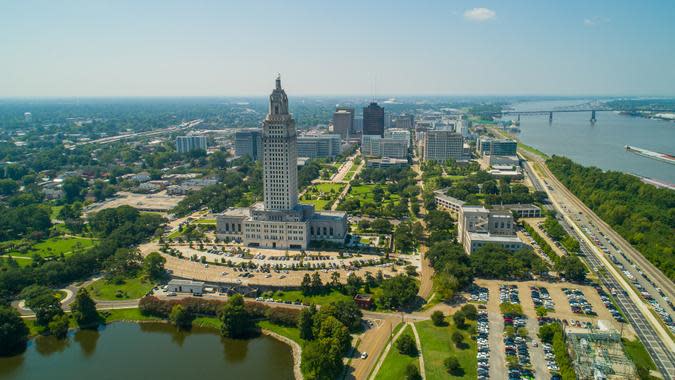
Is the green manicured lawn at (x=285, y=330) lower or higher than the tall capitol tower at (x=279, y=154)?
lower

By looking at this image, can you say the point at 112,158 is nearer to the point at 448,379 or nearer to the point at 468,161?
the point at 468,161

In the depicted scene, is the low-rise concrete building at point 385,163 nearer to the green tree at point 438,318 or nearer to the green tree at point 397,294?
the green tree at point 397,294

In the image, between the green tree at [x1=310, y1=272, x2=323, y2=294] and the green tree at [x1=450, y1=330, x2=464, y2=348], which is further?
the green tree at [x1=310, y1=272, x2=323, y2=294]

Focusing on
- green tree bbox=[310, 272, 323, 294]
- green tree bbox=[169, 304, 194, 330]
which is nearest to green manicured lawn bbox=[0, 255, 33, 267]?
green tree bbox=[169, 304, 194, 330]

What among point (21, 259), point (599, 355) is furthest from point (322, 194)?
point (599, 355)

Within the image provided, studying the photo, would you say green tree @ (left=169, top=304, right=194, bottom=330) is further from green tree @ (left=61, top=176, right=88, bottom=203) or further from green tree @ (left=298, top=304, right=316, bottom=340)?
green tree @ (left=61, top=176, right=88, bottom=203)

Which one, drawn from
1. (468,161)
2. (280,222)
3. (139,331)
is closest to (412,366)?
(139,331)

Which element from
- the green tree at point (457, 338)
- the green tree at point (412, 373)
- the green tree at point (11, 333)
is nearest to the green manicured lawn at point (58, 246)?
the green tree at point (11, 333)

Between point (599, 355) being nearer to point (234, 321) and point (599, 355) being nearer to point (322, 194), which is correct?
point (234, 321)
